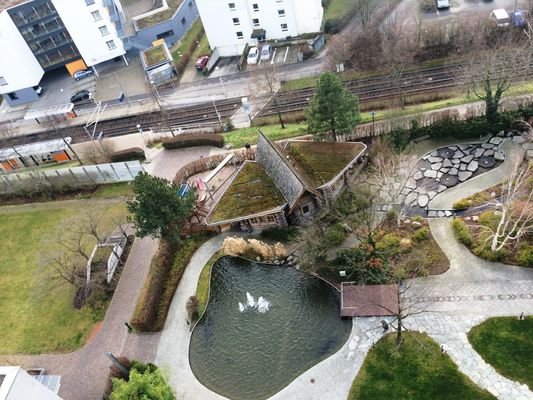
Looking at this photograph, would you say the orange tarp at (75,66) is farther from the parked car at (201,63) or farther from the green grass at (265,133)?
the green grass at (265,133)

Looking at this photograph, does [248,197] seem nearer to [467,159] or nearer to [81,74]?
[467,159]

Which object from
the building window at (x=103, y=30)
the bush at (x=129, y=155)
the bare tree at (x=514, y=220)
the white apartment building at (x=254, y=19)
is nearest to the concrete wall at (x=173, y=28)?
the building window at (x=103, y=30)

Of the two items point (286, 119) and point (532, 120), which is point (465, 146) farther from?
point (286, 119)

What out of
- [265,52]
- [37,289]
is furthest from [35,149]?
[265,52]

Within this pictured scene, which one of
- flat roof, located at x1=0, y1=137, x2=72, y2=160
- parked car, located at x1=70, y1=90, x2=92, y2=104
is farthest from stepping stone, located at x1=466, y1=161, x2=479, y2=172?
parked car, located at x1=70, y1=90, x2=92, y2=104

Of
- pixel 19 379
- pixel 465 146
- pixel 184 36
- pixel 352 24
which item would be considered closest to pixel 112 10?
pixel 184 36

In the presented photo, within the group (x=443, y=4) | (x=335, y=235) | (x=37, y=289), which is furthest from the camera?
(x=443, y=4)
